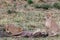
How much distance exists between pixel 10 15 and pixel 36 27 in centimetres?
129

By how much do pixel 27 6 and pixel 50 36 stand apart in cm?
304

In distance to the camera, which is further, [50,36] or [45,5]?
[45,5]

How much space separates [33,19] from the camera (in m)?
6.47

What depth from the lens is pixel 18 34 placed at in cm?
507

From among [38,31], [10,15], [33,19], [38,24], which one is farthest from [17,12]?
[38,31]

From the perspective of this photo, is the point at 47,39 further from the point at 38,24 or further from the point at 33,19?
the point at 33,19

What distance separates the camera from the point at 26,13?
709 centimetres

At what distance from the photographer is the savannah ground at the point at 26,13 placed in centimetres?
587

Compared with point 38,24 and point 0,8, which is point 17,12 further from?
point 38,24

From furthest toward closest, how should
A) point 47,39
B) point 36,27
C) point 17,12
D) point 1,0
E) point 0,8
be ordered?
point 1,0 < point 0,8 < point 17,12 < point 36,27 < point 47,39

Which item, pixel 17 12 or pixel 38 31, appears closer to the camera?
pixel 38 31

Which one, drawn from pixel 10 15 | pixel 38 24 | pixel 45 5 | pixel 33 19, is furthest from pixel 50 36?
pixel 45 5

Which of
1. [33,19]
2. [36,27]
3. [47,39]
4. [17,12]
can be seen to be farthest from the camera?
[17,12]

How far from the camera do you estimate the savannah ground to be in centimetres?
587
